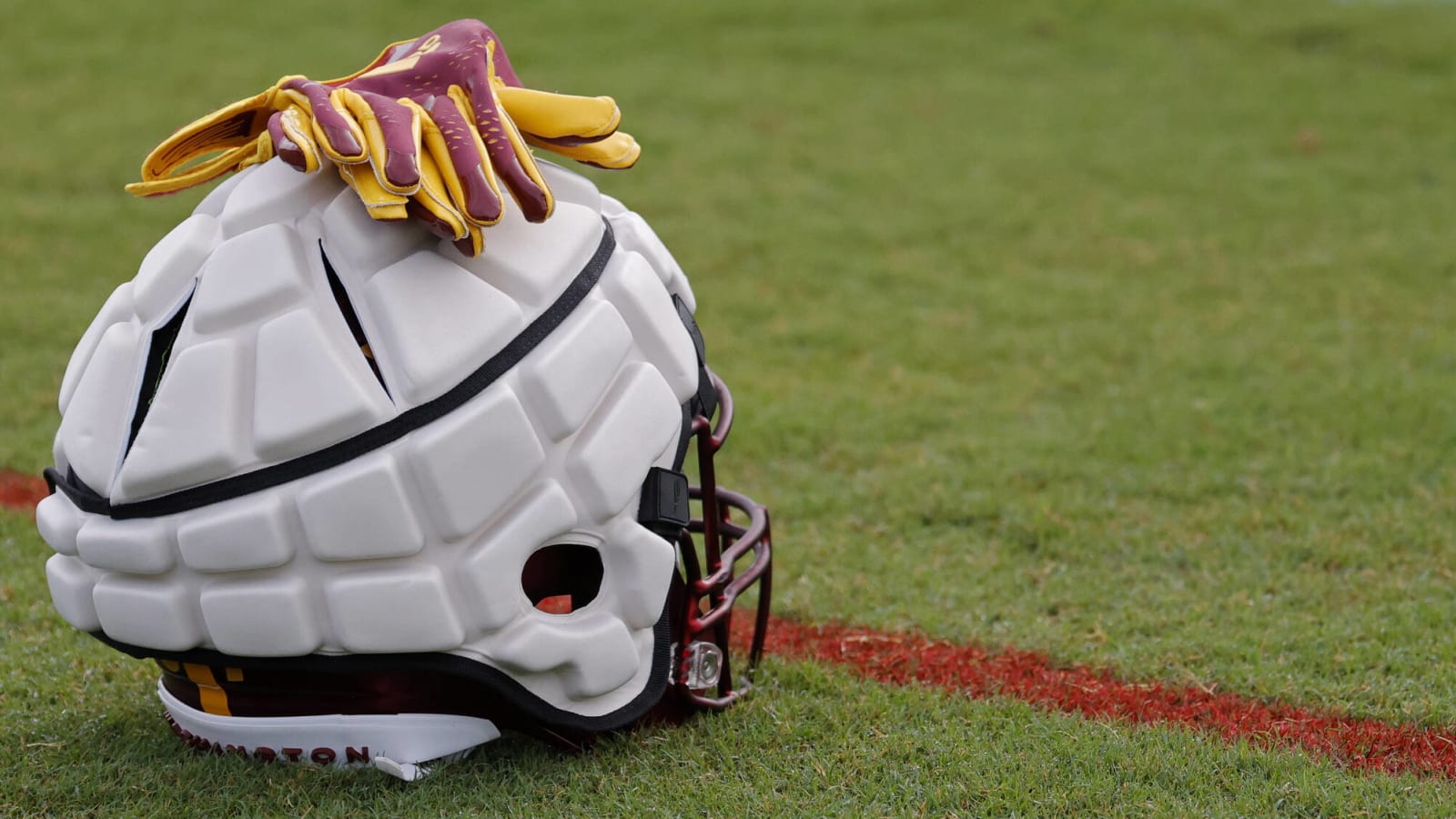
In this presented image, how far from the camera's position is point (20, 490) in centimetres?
504

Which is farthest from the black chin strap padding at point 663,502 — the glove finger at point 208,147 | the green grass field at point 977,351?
the glove finger at point 208,147

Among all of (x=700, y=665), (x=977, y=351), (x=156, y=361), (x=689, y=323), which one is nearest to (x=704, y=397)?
(x=689, y=323)

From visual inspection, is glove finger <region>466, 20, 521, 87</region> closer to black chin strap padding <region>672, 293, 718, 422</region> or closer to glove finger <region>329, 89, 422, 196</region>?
glove finger <region>329, 89, 422, 196</region>

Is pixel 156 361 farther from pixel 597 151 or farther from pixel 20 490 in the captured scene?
pixel 20 490

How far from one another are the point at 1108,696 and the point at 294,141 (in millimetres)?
2320

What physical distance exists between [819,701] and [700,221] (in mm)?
5735

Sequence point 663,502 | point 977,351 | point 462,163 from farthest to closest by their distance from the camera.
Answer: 1. point 977,351
2. point 663,502
3. point 462,163

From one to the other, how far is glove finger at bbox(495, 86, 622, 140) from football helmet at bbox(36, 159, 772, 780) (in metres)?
0.13

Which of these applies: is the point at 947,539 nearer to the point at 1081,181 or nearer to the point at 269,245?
the point at 269,245

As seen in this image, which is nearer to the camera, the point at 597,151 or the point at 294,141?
the point at 294,141

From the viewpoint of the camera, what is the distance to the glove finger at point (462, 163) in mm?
2617

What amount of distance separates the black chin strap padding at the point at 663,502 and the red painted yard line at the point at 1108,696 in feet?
3.34

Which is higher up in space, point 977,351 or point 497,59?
point 497,59

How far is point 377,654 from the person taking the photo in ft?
8.75
